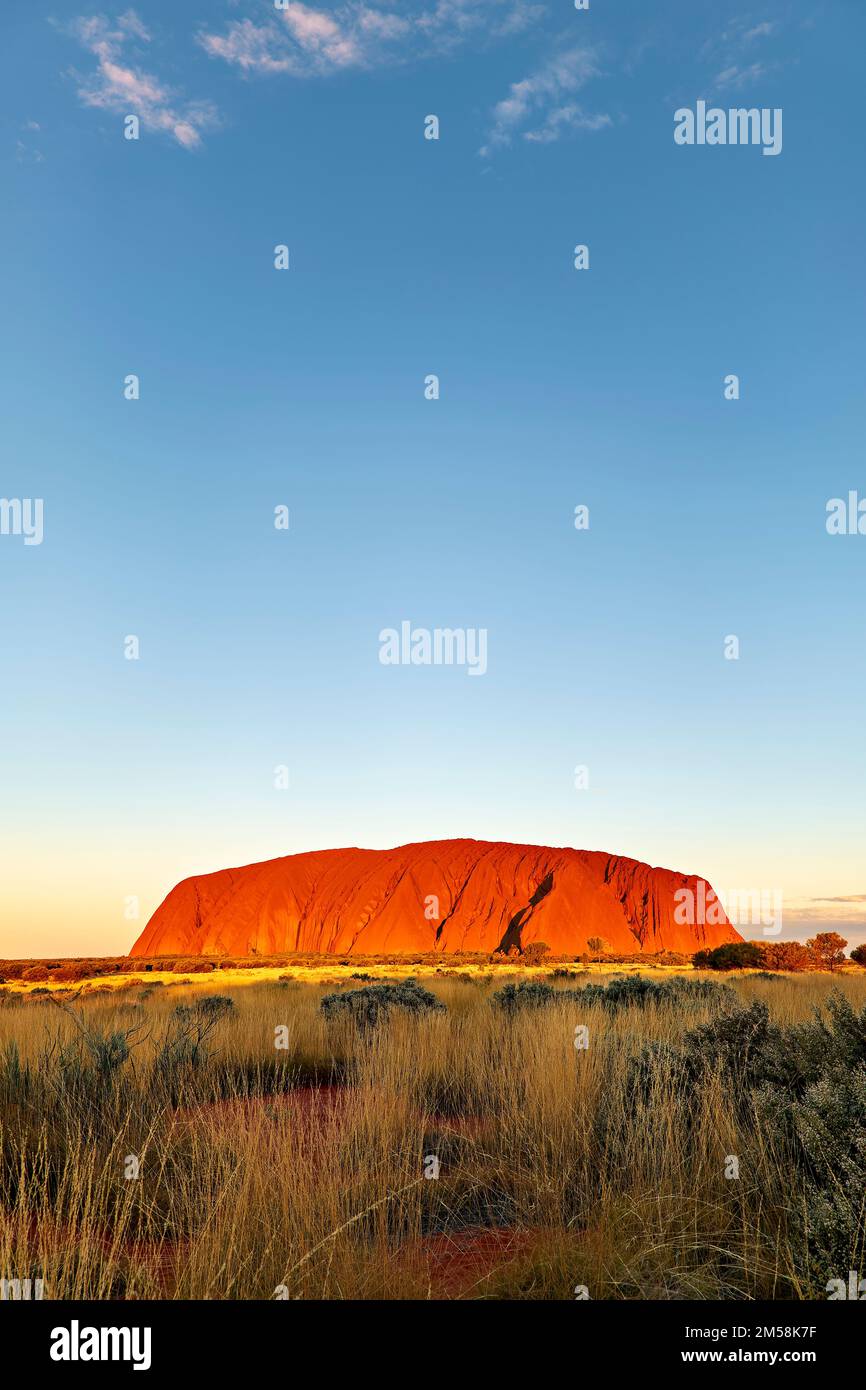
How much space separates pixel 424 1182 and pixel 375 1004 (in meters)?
8.24

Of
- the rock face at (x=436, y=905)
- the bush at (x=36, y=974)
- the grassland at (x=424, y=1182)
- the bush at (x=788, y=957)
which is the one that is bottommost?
the rock face at (x=436, y=905)

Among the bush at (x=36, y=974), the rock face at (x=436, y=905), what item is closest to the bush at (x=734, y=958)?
the bush at (x=36, y=974)

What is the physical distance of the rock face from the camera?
99.8 metres

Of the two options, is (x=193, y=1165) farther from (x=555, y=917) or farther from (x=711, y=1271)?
(x=555, y=917)

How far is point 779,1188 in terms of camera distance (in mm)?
4539

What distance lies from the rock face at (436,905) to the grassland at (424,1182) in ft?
285

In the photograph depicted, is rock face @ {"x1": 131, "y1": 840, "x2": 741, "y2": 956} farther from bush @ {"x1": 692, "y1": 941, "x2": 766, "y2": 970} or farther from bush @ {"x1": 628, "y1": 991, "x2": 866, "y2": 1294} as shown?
bush @ {"x1": 628, "y1": 991, "x2": 866, "y2": 1294}

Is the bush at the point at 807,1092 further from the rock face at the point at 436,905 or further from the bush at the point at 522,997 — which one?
the rock face at the point at 436,905

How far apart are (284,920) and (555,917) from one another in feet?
126

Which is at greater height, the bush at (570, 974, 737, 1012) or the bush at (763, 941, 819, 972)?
the bush at (570, 974, 737, 1012)

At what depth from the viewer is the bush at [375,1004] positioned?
12523 mm

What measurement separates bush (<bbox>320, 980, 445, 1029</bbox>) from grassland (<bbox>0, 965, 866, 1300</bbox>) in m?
4.04

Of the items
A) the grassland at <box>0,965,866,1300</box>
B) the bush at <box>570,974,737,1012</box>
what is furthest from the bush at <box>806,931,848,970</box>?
the grassland at <box>0,965,866,1300</box>
